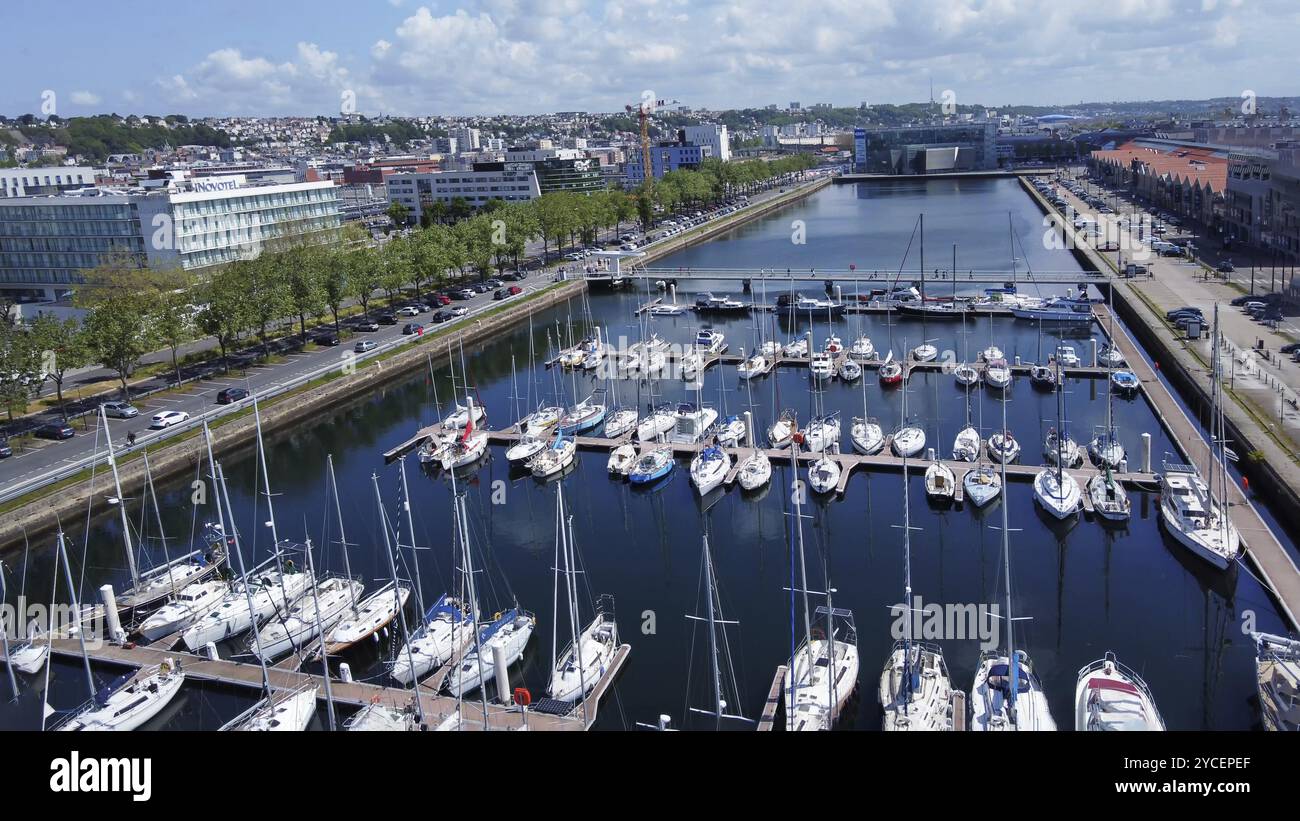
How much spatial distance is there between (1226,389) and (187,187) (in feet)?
170

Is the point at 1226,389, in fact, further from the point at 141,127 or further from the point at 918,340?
the point at 141,127

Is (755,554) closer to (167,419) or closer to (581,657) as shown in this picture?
(581,657)

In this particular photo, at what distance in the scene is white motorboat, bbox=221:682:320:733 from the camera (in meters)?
13.8

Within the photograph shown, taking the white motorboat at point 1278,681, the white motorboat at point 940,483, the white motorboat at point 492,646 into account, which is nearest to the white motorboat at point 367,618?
the white motorboat at point 492,646

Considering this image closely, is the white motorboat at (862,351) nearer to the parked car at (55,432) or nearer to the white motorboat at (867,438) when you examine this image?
the white motorboat at (867,438)

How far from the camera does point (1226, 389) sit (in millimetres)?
25188

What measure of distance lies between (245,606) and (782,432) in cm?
1404

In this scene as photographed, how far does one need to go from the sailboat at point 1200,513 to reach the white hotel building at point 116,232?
4464cm

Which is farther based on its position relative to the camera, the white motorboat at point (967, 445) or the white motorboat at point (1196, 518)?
the white motorboat at point (967, 445)

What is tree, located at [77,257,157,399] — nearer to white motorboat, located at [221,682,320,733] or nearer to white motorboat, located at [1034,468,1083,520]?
white motorboat, located at [221,682,320,733]

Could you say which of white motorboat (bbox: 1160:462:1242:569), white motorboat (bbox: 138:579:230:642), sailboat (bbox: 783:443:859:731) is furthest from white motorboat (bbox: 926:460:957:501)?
white motorboat (bbox: 138:579:230:642)

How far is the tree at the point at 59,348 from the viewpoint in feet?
95.3

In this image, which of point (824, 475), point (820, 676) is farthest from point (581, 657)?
point (824, 475)
